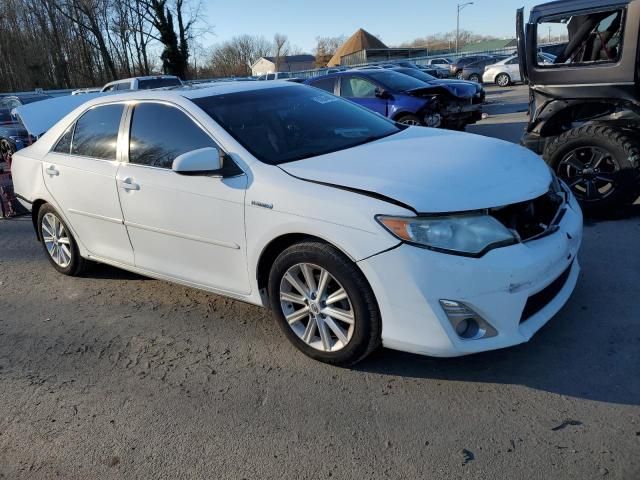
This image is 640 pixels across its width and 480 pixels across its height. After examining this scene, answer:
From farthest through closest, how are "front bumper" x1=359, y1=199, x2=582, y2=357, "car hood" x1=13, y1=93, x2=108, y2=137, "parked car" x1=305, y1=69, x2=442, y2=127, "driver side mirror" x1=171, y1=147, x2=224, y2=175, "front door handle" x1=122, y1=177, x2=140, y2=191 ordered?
"parked car" x1=305, y1=69, x2=442, y2=127
"car hood" x1=13, y1=93, x2=108, y2=137
"front door handle" x1=122, y1=177, x2=140, y2=191
"driver side mirror" x1=171, y1=147, x2=224, y2=175
"front bumper" x1=359, y1=199, x2=582, y2=357

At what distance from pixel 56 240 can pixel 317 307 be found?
308 cm

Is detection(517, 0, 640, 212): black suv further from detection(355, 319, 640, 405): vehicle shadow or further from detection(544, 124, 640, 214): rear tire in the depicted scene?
detection(355, 319, 640, 405): vehicle shadow

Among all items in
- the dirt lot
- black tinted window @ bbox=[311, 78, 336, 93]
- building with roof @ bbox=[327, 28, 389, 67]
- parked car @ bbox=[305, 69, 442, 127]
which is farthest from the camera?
building with roof @ bbox=[327, 28, 389, 67]

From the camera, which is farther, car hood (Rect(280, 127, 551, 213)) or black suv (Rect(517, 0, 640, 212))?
black suv (Rect(517, 0, 640, 212))

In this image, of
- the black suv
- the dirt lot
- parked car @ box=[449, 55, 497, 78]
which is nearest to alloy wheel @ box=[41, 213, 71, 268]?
the dirt lot

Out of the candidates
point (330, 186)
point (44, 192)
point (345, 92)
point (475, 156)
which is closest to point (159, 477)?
point (330, 186)

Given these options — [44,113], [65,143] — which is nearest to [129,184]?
[65,143]

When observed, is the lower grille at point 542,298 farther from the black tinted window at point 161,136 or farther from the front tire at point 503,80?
the front tire at point 503,80

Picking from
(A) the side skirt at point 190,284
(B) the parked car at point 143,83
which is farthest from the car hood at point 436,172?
(B) the parked car at point 143,83

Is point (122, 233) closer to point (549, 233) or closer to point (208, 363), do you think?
point (208, 363)

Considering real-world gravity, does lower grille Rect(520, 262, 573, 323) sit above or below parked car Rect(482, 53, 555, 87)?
above

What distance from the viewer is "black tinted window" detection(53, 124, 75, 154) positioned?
4531 mm

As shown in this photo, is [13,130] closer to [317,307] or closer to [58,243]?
[58,243]

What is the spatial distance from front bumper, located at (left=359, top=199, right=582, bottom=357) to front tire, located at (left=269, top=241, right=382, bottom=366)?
93 mm
